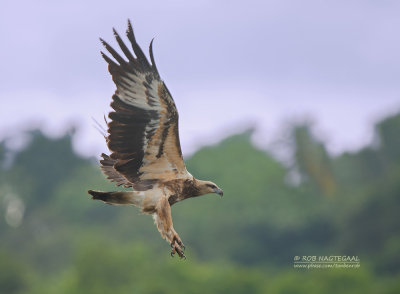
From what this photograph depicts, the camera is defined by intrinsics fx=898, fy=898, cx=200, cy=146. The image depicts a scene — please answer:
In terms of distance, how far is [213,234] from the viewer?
71625mm

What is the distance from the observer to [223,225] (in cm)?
7381

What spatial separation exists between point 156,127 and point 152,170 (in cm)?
77

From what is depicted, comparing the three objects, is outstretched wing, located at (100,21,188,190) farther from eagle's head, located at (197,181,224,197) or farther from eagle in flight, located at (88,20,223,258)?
eagle's head, located at (197,181,224,197)

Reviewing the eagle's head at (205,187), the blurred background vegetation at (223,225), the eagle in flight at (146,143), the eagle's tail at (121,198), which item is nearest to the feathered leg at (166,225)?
the eagle in flight at (146,143)

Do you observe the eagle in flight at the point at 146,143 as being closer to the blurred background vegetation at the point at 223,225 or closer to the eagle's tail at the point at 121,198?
the eagle's tail at the point at 121,198

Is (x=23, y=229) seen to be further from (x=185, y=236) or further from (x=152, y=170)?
(x=152, y=170)

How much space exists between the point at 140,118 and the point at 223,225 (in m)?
62.5

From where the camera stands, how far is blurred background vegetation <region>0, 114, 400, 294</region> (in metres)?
52.9

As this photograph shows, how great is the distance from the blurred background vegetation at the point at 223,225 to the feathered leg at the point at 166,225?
37.8m

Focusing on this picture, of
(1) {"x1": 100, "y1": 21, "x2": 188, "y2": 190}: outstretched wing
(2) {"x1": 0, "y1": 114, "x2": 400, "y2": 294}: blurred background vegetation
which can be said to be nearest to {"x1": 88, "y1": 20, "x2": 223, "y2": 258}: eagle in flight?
(1) {"x1": 100, "y1": 21, "x2": 188, "y2": 190}: outstretched wing

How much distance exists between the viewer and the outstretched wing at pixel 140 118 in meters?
11.5

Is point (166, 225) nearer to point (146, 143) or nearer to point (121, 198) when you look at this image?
point (121, 198)

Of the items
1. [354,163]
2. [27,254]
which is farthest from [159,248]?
[354,163]

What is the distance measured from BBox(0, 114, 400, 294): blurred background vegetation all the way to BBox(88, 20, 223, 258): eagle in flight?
3760cm
